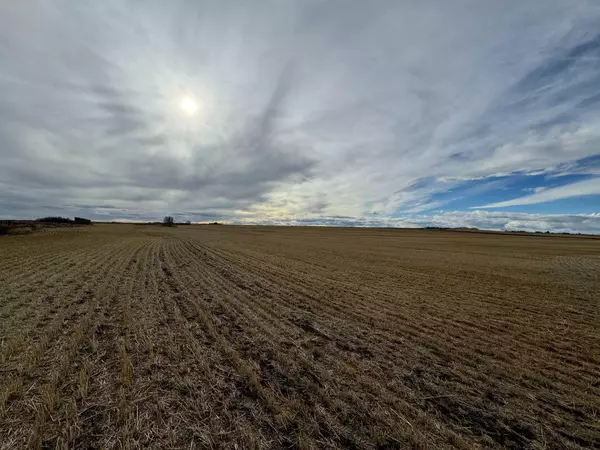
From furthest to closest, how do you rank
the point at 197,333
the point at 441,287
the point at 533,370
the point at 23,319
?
1. the point at 441,287
2. the point at 23,319
3. the point at 197,333
4. the point at 533,370

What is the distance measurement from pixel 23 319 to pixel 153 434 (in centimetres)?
709

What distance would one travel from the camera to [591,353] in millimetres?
6855

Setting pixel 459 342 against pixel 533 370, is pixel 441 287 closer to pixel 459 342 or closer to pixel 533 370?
pixel 459 342

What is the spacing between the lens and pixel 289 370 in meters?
5.47

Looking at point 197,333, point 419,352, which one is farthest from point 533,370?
point 197,333

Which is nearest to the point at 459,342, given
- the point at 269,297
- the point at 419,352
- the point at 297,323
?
the point at 419,352

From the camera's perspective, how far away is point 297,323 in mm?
8203

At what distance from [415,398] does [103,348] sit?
6.58 meters

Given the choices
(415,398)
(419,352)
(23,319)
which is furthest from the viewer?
(23,319)

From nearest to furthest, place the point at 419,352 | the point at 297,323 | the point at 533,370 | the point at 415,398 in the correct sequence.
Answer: the point at 415,398 < the point at 533,370 < the point at 419,352 < the point at 297,323

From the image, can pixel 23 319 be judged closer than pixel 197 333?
No

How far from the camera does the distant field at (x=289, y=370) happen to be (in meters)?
3.81

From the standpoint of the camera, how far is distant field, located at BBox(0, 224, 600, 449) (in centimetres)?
381

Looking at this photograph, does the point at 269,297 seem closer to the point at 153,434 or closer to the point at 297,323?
the point at 297,323
